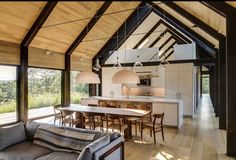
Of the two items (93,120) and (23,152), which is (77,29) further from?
(23,152)

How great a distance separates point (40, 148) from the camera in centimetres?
342

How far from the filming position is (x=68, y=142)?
132 inches

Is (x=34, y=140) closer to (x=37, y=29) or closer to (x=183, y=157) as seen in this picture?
(x=183, y=157)

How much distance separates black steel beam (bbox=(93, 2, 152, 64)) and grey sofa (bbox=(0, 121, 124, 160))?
5725 mm

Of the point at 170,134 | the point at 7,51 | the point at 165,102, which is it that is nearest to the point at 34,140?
the point at 7,51

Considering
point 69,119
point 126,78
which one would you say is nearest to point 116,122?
point 126,78

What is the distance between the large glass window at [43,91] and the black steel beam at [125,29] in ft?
8.28

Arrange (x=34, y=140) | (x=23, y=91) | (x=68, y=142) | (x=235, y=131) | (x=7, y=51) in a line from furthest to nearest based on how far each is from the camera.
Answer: (x=23, y=91)
(x=7, y=51)
(x=235, y=131)
(x=34, y=140)
(x=68, y=142)

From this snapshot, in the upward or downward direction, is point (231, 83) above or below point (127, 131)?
above

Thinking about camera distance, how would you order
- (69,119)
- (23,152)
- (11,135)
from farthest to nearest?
(69,119) < (11,135) < (23,152)

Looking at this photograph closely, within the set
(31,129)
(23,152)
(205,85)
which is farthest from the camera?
(205,85)

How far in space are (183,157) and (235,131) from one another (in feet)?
3.98

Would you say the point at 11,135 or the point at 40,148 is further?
the point at 11,135

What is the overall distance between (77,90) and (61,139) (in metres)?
5.47
